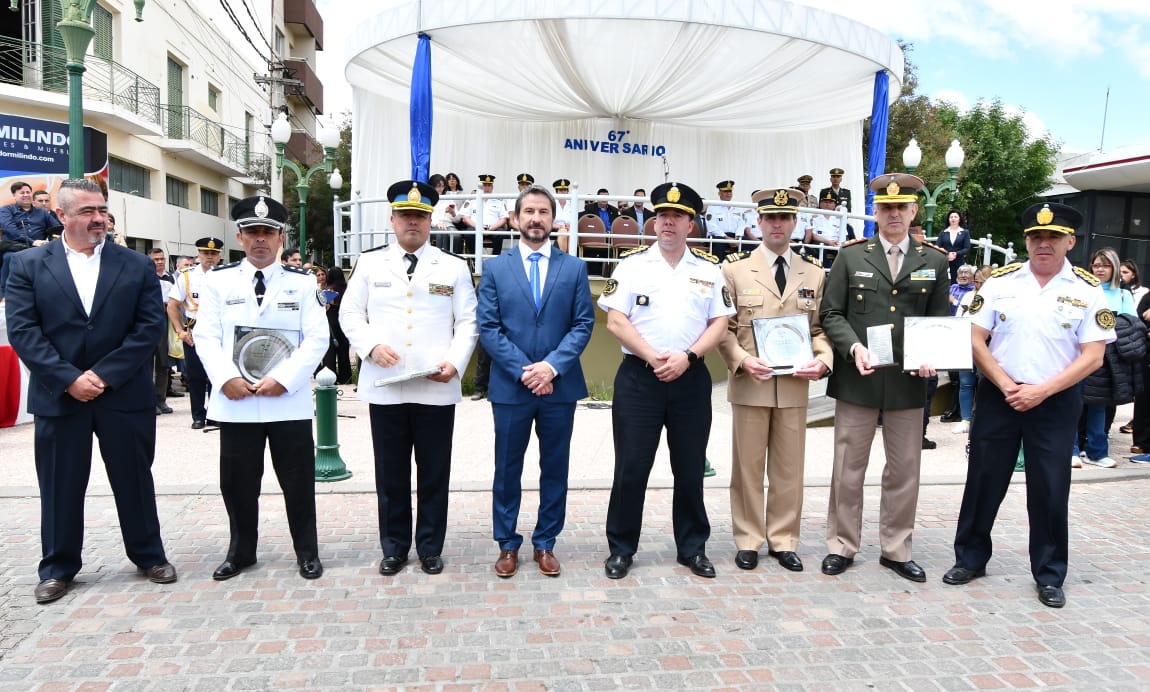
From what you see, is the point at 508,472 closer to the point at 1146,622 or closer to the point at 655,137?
the point at 1146,622

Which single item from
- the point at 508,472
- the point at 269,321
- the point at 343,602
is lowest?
the point at 343,602

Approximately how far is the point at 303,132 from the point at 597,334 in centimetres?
3334

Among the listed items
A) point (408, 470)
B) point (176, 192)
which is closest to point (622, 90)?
point (408, 470)

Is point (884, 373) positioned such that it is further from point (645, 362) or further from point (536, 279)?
point (536, 279)

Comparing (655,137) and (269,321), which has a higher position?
(655,137)

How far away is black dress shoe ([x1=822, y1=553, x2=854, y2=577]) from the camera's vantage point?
4.39 m

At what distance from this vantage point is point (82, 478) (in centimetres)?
408

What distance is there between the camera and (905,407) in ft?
14.3

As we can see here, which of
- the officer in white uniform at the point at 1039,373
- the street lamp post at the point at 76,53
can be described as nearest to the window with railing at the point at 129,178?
the street lamp post at the point at 76,53

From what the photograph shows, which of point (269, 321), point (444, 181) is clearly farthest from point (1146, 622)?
point (444, 181)

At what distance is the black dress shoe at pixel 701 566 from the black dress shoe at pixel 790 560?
0.43 meters

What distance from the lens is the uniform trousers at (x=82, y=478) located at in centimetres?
399

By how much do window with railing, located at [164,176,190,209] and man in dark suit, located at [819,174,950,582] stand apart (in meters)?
25.2

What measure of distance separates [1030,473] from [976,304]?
0.97 meters
